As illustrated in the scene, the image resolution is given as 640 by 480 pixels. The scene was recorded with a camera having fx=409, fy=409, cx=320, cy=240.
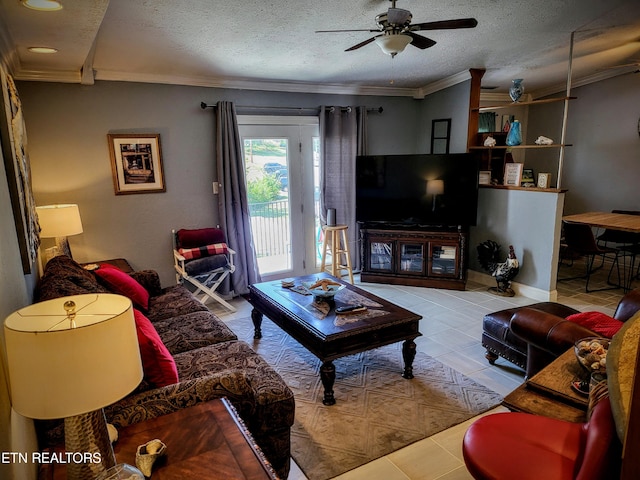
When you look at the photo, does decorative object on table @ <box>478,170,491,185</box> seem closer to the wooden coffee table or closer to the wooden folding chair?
the wooden coffee table

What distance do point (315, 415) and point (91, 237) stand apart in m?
2.84

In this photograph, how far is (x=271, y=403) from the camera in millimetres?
1903

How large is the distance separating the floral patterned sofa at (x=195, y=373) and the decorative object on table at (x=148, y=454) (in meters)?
0.25

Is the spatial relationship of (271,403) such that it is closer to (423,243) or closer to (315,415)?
(315,415)

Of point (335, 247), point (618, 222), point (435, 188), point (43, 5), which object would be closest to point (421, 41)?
point (43, 5)

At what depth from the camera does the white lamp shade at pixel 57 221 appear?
128 inches

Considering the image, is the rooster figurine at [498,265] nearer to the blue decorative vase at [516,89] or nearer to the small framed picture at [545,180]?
the small framed picture at [545,180]

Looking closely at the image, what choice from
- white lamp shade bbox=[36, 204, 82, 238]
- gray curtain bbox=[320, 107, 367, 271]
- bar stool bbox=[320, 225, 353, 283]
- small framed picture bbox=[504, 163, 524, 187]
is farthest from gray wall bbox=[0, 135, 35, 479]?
small framed picture bbox=[504, 163, 524, 187]

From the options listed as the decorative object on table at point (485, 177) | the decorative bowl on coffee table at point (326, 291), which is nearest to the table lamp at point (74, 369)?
the decorative bowl on coffee table at point (326, 291)

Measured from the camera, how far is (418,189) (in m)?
4.88

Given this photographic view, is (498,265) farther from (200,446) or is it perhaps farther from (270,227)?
(200,446)

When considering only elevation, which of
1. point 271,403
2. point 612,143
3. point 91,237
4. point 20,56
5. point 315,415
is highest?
point 20,56

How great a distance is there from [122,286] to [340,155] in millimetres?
3183

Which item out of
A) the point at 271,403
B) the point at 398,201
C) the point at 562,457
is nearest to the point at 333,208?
the point at 398,201
